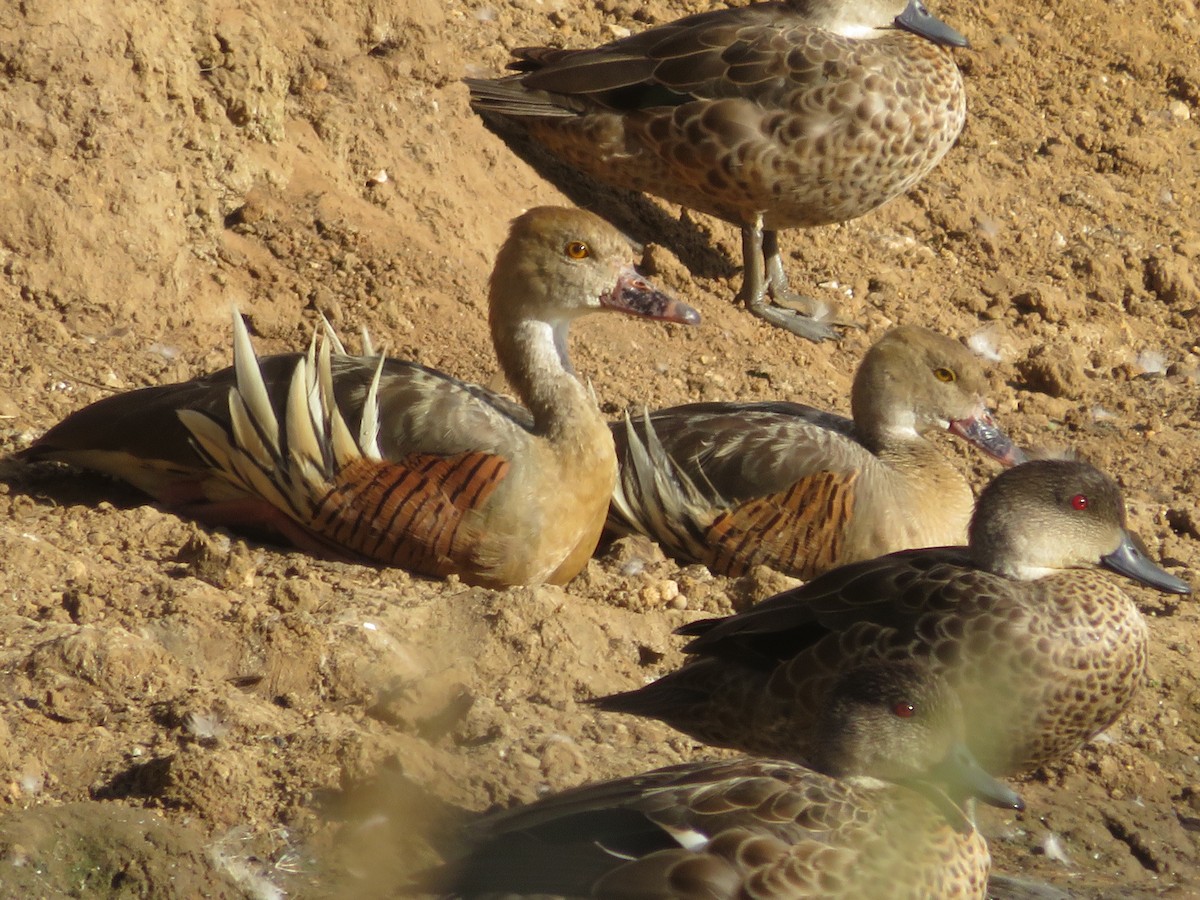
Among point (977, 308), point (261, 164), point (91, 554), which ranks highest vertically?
point (261, 164)

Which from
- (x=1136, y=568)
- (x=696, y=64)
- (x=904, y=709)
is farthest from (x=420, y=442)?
(x=696, y=64)

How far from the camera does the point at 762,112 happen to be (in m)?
8.05

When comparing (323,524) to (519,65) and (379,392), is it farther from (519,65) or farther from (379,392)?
(519,65)

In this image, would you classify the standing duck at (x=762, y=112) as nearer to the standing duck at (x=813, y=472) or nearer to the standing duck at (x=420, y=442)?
the standing duck at (x=813, y=472)

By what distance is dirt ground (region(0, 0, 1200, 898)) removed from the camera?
4.41 metres

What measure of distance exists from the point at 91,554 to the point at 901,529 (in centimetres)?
280

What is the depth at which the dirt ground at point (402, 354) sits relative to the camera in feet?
14.5

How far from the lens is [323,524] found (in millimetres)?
5961

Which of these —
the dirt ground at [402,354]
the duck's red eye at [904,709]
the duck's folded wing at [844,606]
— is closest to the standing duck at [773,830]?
the duck's red eye at [904,709]

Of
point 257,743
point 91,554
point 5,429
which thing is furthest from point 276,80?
point 257,743

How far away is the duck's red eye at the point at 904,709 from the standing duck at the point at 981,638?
45 cm

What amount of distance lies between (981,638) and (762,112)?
382cm

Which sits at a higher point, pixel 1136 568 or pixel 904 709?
pixel 904 709

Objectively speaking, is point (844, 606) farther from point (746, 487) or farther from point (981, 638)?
point (746, 487)
